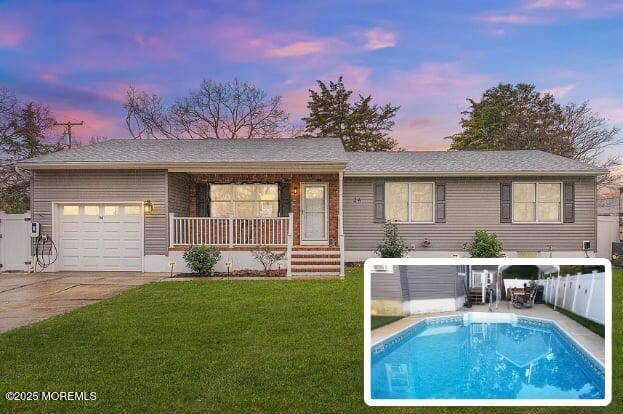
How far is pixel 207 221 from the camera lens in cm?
1396

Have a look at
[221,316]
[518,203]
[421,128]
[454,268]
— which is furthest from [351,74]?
[454,268]

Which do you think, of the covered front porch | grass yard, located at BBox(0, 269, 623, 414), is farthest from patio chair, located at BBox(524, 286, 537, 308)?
the covered front porch

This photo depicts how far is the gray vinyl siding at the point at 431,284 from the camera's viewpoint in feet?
5.14

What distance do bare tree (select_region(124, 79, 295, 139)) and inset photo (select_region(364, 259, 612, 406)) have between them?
30.9 meters

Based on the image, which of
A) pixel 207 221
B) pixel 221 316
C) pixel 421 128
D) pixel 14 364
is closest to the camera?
pixel 14 364

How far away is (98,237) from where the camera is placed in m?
14.1

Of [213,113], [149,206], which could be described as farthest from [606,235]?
[213,113]

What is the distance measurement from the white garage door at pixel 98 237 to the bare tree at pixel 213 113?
18.6m

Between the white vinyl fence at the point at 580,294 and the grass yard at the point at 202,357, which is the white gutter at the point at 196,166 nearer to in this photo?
the grass yard at the point at 202,357

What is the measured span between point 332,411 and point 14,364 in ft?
11.9

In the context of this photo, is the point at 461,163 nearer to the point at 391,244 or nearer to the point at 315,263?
the point at 391,244

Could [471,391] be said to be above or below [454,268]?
below

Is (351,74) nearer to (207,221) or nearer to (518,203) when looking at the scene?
(518,203)

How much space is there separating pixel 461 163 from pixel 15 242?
14.3 meters
